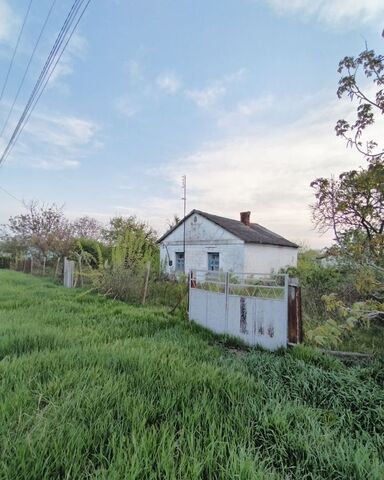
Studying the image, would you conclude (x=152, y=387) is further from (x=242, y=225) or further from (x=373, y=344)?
(x=242, y=225)

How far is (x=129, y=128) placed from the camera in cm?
1123

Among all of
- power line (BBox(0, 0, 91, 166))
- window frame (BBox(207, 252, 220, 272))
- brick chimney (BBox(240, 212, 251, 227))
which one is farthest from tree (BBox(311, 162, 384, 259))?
brick chimney (BBox(240, 212, 251, 227))

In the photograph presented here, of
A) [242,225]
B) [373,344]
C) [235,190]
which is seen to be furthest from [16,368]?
[242,225]

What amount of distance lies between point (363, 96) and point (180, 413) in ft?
14.5

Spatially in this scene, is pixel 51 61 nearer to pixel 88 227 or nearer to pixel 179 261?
pixel 179 261

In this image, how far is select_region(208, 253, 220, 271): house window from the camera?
1842 cm

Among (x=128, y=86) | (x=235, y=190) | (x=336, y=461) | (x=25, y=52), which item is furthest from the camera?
(x=235, y=190)

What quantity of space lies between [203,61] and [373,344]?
8.67m

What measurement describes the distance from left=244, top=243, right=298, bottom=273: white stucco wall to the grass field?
12.8 m

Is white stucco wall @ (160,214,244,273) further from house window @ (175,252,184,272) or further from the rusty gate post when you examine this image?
the rusty gate post

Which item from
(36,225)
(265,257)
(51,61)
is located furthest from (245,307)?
(36,225)

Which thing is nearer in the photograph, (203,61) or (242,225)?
(203,61)

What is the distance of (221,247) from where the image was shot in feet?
59.2

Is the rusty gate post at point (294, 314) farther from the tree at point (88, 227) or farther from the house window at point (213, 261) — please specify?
the tree at point (88, 227)
